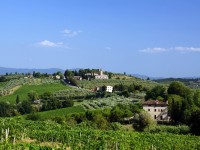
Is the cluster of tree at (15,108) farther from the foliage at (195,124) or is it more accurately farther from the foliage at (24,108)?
the foliage at (195,124)

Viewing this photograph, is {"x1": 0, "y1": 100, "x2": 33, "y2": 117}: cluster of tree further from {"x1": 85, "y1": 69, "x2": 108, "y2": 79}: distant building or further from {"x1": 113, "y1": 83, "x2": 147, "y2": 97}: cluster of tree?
{"x1": 85, "y1": 69, "x2": 108, "y2": 79}: distant building

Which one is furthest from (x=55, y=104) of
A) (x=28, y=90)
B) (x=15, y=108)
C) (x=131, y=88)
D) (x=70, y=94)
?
(x=131, y=88)

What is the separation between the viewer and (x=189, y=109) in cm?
5478

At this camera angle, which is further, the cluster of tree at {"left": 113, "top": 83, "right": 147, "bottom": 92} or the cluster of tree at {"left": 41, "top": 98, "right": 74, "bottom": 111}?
the cluster of tree at {"left": 113, "top": 83, "right": 147, "bottom": 92}

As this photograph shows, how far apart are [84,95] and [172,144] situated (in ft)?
204

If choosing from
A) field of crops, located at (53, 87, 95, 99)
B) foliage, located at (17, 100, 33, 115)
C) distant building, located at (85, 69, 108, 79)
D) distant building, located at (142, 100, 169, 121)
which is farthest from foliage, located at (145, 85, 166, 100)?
distant building, located at (85, 69, 108, 79)

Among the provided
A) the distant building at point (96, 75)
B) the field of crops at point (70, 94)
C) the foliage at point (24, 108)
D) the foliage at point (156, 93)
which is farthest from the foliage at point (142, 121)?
the distant building at point (96, 75)

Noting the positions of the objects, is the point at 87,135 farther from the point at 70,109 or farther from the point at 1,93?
the point at 1,93

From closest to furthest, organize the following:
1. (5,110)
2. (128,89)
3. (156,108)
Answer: (156,108) → (5,110) → (128,89)

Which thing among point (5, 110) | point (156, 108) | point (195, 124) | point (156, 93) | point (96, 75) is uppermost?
point (96, 75)

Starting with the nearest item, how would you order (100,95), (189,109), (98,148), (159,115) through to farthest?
1. (98,148)
2. (189,109)
3. (159,115)
4. (100,95)

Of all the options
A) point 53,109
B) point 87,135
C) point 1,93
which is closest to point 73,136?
point 87,135

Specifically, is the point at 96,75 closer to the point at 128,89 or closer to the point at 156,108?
the point at 128,89

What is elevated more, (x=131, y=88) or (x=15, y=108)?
(x=131, y=88)
